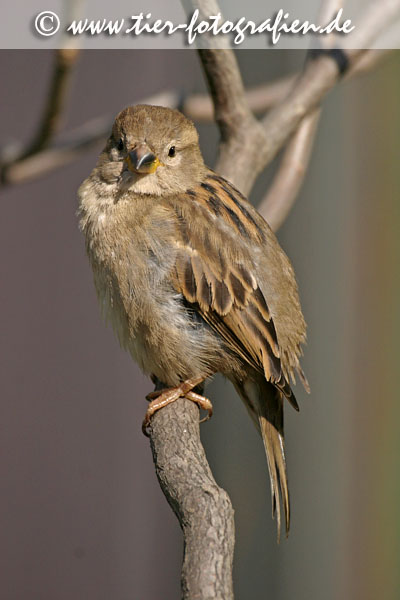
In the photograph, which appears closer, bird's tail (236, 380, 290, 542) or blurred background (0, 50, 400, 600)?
bird's tail (236, 380, 290, 542)

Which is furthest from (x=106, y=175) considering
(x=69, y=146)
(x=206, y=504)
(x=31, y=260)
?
(x=31, y=260)

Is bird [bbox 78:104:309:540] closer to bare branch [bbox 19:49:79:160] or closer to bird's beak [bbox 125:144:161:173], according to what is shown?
bird's beak [bbox 125:144:161:173]

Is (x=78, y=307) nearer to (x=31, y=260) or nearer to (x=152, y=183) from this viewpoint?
(x=31, y=260)

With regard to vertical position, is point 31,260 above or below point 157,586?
above

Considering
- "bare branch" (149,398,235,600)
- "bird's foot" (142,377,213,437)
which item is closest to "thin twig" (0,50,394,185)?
"bird's foot" (142,377,213,437)

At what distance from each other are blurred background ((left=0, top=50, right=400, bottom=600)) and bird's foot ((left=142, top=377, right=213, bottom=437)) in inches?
84.0

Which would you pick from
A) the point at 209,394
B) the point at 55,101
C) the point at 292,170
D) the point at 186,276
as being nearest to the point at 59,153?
the point at 55,101

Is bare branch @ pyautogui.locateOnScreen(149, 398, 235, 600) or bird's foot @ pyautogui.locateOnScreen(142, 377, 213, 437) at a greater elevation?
bird's foot @ pyautogui.locateOnScreen(142, 377, 213, 437)

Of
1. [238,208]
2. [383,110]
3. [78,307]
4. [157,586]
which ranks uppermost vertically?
[383,110]

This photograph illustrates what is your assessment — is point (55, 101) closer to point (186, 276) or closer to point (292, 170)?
point (292, 170)

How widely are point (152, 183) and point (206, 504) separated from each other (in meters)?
1.26

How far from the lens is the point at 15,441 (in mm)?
5594

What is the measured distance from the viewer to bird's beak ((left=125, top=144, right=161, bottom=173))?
259 cm

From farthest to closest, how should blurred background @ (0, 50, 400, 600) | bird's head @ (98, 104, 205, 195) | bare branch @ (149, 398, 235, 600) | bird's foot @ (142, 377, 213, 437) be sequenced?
1. blurred background @ (0, 50, 400, 600)
2. bird's head @ (98, 104, 205, 195)
3. bird's foot @ (142, 377, 213, 437)
4. bare branch @ (149, 398, 235, 600)
